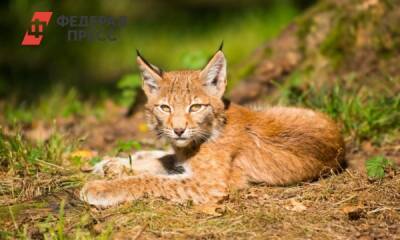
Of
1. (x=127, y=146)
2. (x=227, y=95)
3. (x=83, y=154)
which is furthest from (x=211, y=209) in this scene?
(x=227, y=95)

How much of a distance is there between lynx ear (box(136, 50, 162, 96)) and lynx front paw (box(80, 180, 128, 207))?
93 cm

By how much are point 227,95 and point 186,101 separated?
239 cm

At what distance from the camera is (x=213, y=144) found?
509 centimetres

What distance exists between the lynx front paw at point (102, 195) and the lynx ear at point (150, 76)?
0.93 metres

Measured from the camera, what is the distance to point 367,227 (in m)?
4.30

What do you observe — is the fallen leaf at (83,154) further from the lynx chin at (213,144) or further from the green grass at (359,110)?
the green grass at (359,110)

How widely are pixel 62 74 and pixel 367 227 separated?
729 centimetres

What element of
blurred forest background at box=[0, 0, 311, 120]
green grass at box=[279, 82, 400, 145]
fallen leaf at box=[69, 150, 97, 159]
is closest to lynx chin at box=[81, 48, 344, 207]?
fallen leaf at box=[69, 150, 97, 159]

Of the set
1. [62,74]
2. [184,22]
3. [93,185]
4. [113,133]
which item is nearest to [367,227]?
[93,185]

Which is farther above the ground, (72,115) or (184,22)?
(184,22)

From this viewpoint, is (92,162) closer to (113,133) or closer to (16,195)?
(16,195)

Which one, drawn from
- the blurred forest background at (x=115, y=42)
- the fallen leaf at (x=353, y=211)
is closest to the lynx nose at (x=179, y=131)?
the fallen leaf at (x=353, y=211)

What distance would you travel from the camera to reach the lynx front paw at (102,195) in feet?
15.2

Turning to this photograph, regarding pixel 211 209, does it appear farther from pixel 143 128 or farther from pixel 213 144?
pixel 143 128
